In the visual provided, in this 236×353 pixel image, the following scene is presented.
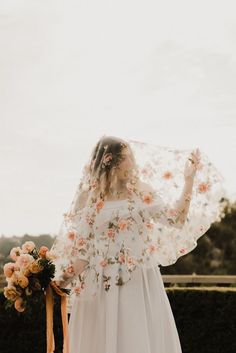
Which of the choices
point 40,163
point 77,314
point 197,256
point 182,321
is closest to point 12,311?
point 182,321

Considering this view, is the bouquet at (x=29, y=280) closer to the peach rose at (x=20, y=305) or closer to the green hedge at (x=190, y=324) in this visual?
the peach rose at (x=20, y=305)

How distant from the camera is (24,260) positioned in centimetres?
396

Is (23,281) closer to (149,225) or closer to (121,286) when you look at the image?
(121,286)

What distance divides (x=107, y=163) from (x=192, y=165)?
526mm

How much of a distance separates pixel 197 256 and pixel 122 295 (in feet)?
95.9

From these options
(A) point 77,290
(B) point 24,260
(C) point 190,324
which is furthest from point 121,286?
(C) point 190,324

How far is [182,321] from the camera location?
7.02 metres

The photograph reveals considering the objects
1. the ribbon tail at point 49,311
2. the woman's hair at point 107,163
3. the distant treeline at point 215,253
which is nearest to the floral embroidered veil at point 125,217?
the woman's hair at point 107,163

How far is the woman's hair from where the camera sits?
3.91 metres

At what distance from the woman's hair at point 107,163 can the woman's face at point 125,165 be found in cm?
1

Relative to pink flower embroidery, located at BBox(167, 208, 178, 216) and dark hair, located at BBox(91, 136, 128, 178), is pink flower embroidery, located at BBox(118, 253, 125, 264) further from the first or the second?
dark hair, located at BBox(91, 136, 128, 178)

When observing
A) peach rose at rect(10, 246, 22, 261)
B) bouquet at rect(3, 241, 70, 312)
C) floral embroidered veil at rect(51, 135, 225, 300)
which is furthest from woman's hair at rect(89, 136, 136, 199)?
peach rose at rect(10, 246, 22, 261)

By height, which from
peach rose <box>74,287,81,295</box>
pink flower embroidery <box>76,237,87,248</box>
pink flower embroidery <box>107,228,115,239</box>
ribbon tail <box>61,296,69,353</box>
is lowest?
ribbon tail <box>61,296,69,353</box>

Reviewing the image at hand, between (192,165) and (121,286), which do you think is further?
(192,165)
